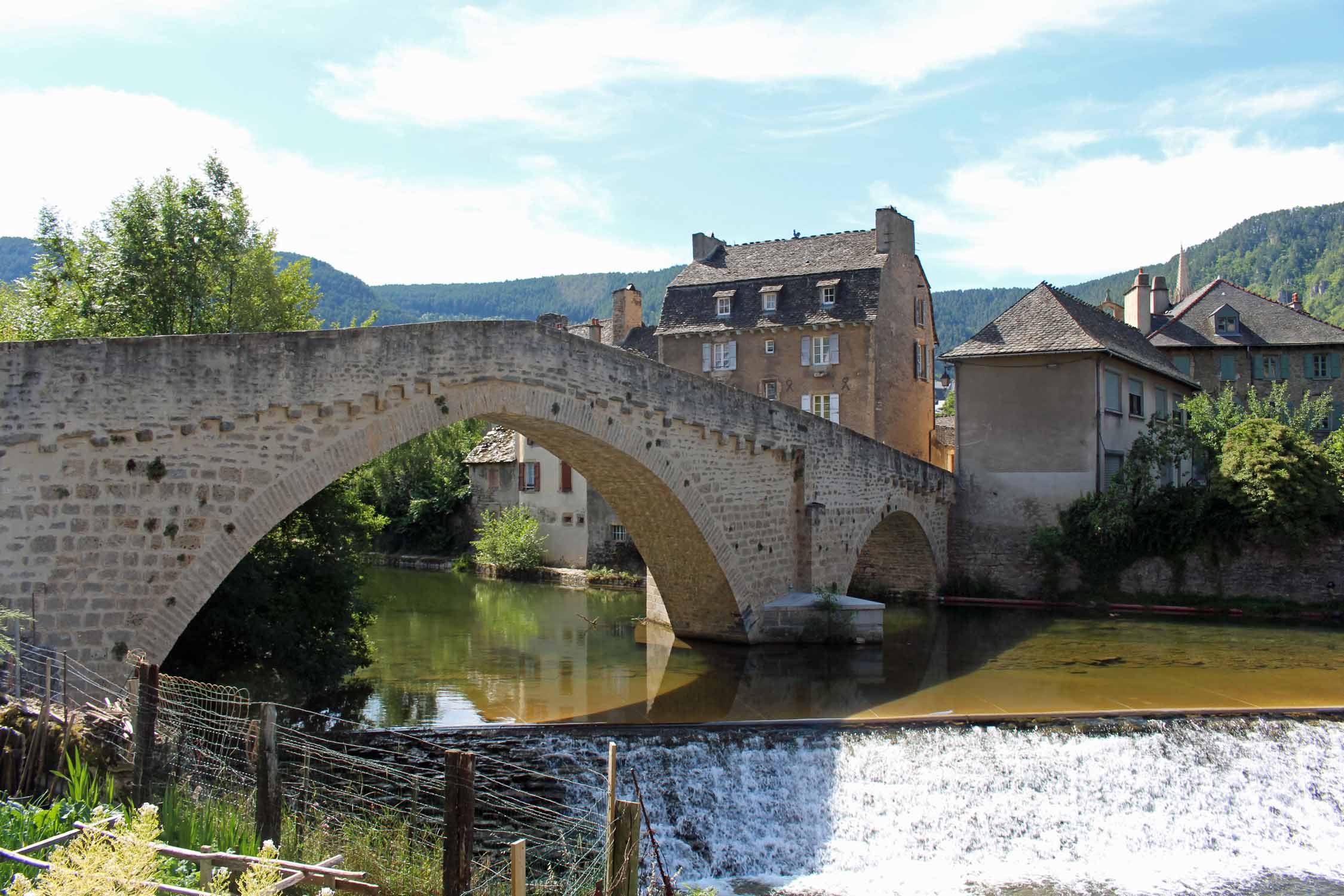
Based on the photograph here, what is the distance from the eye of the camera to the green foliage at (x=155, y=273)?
52.4 ft

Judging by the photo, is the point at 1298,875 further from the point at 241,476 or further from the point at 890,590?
the point at 890,590

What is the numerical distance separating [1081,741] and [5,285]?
63.9 feet

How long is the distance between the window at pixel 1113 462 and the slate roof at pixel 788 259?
776 cm

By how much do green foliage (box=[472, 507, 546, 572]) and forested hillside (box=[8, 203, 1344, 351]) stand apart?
4014cm

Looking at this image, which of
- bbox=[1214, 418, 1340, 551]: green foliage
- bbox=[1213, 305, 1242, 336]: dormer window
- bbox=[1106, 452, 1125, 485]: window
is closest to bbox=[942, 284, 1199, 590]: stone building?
bbox=[1106, 452, 1125, 485]: window

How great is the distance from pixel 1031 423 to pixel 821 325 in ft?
21.4

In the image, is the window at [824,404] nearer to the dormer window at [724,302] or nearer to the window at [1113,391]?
the dormer window at [724,302]

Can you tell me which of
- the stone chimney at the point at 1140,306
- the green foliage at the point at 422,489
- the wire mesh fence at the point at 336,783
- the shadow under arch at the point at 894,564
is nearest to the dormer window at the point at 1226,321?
the stone chimney at the point at 1140,306

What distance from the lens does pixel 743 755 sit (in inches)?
392

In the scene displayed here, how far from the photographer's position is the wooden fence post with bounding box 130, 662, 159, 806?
6090mm

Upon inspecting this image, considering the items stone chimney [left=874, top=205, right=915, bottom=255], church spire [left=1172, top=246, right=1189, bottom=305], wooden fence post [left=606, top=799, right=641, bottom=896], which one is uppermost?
church spire [left=1172, top=246, right=1189, bottom=305]

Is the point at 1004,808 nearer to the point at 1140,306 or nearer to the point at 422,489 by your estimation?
the point at 422,489

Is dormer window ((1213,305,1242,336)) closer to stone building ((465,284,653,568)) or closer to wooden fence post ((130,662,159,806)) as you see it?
stone building ((465,284,653,568))

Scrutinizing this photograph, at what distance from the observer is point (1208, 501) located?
20.5 metres
